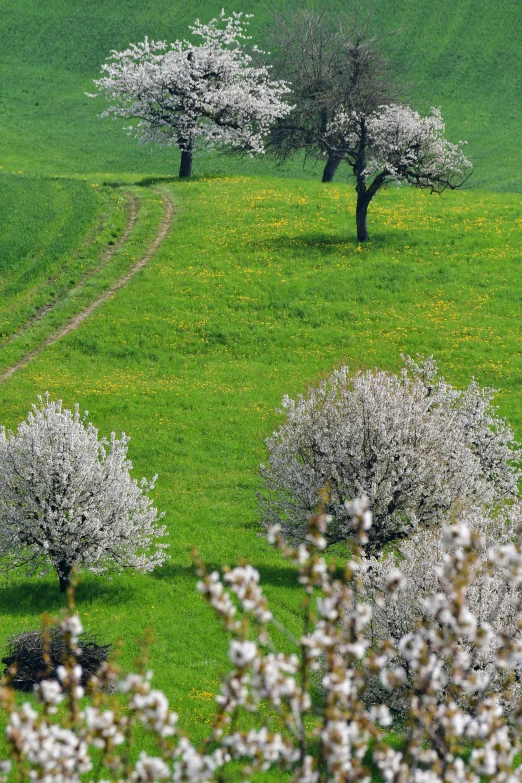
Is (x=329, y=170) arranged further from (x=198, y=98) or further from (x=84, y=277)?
(x=84, y=277)

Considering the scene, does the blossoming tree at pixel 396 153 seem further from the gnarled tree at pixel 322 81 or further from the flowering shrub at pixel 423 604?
the flowering shrub at pixel 423 604

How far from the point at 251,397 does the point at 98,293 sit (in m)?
14.6

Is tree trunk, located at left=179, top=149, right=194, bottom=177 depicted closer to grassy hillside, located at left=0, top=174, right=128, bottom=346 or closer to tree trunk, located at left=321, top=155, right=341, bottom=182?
grassy hillside, located at left=0, top=174, right=128, bottom=346

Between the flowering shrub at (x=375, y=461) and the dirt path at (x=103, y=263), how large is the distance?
23.3 m

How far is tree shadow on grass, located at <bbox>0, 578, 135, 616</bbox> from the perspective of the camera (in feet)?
94.4

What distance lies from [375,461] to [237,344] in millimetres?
21420

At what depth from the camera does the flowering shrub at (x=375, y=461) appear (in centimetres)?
3052

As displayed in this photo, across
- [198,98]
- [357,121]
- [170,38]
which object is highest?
[170,38]

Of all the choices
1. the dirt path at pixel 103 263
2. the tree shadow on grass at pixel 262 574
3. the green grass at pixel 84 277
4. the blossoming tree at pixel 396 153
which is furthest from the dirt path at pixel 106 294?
the tree shadow on grass at pixel 262 574

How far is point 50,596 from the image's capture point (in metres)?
29.8

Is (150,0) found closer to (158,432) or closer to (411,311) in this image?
(411,311)

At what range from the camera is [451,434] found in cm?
3164

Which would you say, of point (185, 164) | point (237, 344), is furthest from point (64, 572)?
point (185, 164)

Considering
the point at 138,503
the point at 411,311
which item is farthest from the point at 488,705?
the point at 411,311
